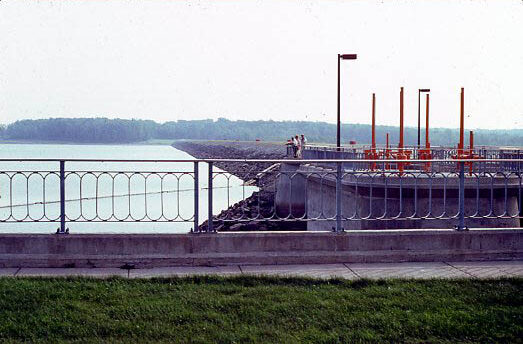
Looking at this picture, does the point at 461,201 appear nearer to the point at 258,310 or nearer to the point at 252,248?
the point at 252,248

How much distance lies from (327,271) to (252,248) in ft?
3.88

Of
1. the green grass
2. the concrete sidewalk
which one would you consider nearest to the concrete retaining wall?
the concrete sidewalk

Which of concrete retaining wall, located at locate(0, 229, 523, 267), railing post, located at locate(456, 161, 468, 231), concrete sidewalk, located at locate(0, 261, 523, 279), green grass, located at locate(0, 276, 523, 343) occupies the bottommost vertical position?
concrete sidewalk, located at locate(0, 261, 523, 279)

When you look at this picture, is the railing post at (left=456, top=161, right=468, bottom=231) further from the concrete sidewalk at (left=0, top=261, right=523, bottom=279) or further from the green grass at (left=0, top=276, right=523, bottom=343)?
the green grass at (left=0, top=276, right=523, bottom=343)

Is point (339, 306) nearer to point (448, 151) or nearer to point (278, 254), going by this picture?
point (278, 254)

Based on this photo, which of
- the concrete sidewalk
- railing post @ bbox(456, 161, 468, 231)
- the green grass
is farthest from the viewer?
railing post @ bbox(456, 161, 468, 231)

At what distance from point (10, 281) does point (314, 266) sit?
400cm

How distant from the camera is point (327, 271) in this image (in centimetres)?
935

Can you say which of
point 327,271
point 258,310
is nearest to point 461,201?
point 327,271

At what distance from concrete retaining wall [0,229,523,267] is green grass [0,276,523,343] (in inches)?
50.4

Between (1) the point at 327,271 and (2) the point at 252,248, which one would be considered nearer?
(1) the point at 327,271

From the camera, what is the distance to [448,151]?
34781mm

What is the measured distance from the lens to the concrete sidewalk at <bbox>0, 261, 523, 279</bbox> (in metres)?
9.00

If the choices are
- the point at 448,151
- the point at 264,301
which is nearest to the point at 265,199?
the point at 448,151
